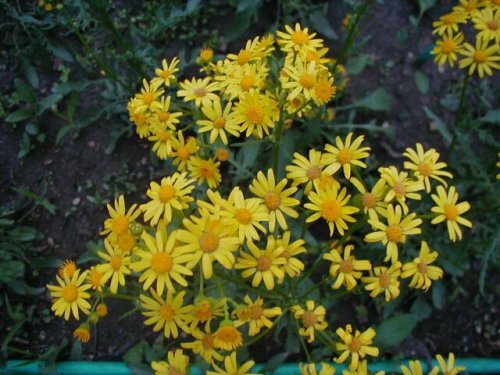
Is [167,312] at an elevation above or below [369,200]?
below

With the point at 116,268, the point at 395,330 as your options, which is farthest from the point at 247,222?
the point at 395,330

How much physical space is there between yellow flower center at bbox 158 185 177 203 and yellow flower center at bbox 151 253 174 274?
0.78 ft

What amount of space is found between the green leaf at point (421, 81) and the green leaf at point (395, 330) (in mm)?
Result: 1779

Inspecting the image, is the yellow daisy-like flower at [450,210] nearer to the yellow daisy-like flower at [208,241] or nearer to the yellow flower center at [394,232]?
the yellow flower center at [394,232]

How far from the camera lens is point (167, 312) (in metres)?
2.20

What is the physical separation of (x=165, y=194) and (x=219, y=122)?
20.1 inches

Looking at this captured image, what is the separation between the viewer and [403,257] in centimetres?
320

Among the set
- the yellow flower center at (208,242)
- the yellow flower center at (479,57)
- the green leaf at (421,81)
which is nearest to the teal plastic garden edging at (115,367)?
the yellow flower center at (208,242)

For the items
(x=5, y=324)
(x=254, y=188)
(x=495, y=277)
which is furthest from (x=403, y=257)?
(x=5, y=324)

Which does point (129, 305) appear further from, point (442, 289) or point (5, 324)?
point (442, 289)

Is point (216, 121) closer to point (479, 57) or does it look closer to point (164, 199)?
point (164, 199)

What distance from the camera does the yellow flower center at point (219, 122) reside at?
2381 mm

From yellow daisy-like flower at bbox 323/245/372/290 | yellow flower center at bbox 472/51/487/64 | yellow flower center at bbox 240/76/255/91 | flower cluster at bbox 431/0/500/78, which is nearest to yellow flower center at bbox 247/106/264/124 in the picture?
yellow flower center at bbox 240/76/255/91

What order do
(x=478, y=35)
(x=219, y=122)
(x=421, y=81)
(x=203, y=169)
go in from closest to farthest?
(x=219, y=122), (x=203, y=169), (x=478, y=35), (x=421, y=81)
